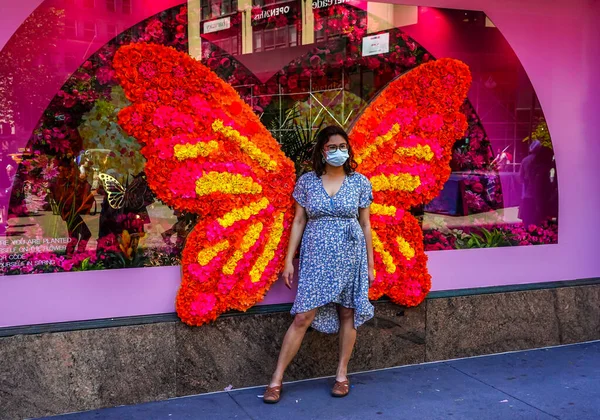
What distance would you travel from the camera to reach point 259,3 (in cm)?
529

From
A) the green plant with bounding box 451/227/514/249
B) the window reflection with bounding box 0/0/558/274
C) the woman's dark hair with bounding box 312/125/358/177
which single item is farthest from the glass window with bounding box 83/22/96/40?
the green plant with bounding box 451/227/514/249

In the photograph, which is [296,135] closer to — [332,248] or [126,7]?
[332,248]

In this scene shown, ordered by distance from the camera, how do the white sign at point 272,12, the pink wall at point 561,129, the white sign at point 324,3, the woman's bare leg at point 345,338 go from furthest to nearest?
the pink wall at point 561,129 < the white sign at point 324,3 < the white sign at point 272,12 < the woman's bare leg at point 345,338

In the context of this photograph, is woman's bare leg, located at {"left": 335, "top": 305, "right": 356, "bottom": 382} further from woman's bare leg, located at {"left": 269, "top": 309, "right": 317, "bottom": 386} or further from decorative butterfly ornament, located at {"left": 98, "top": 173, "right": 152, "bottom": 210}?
decorative butterfly ornament, located at {"left": 98, "top": 173, "right": 152, "bottom": 210}

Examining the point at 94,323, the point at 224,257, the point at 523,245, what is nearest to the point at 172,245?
the point at 224,257

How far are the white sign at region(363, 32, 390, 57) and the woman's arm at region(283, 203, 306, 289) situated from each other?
146 cm

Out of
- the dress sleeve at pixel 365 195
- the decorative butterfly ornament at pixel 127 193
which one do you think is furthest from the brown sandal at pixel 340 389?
the decorative butterfly ornament at pixel 127 193

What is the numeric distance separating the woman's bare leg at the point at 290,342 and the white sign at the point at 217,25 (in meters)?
2.07

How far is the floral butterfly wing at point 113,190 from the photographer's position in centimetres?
486

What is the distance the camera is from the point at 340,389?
5.01 metres

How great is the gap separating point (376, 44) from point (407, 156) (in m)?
0.95

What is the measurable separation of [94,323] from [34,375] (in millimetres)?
476

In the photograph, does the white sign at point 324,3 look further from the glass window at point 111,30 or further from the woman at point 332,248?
the glass window at point 111,30

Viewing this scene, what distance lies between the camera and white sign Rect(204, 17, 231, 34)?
5125 millimetres
